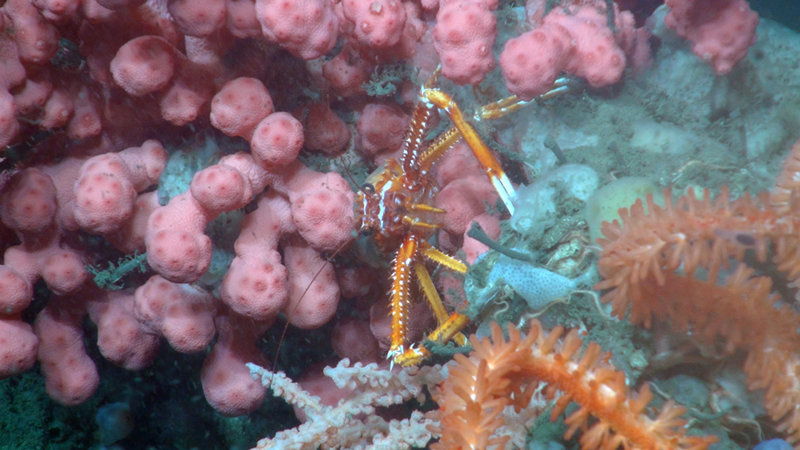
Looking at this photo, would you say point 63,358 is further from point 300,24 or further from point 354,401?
point 300,24

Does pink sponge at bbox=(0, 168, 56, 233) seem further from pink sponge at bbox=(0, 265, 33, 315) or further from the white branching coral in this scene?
the white branching coral

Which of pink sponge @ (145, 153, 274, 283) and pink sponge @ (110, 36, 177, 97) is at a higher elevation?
pink sponge @ (110, 36, 177, 97)

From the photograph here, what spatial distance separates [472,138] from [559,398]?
1.59m

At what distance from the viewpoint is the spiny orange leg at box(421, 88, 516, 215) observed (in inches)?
104

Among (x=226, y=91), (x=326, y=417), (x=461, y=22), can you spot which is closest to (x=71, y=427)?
(x=326, y=417)

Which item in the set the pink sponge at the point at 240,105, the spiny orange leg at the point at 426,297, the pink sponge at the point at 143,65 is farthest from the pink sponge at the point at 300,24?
the spiny orange leg at the point at 426,297

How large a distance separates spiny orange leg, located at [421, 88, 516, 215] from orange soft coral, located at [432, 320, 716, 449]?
1.15 metres

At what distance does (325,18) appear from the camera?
2324 millimetres

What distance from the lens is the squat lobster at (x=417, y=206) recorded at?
9.00 ft

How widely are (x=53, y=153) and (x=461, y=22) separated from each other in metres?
2.40

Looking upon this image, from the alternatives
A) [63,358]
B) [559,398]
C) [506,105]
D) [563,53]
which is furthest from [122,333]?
[563,53]

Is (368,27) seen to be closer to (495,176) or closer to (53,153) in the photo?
(495,176)

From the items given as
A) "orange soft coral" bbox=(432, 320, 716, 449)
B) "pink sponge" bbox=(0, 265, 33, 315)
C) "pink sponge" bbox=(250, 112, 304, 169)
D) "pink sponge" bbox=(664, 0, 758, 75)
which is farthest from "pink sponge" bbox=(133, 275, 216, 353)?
"pink sponge" bbox=(664, 0, 758, 75)

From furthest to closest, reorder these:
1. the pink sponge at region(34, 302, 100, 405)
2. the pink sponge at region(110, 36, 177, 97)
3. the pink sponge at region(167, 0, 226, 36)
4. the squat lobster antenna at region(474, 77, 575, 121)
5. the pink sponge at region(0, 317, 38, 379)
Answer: the pink sponge at region(34, 302, 100, 405) < the squat lobster antenna at region(474, 77, 575, 121) < the pink sponge at region(0, 317, 38, 379) < the pink sponge at region(110, 36, 177, 97) < the pink sponge at region(167, 0, 226, 36)
